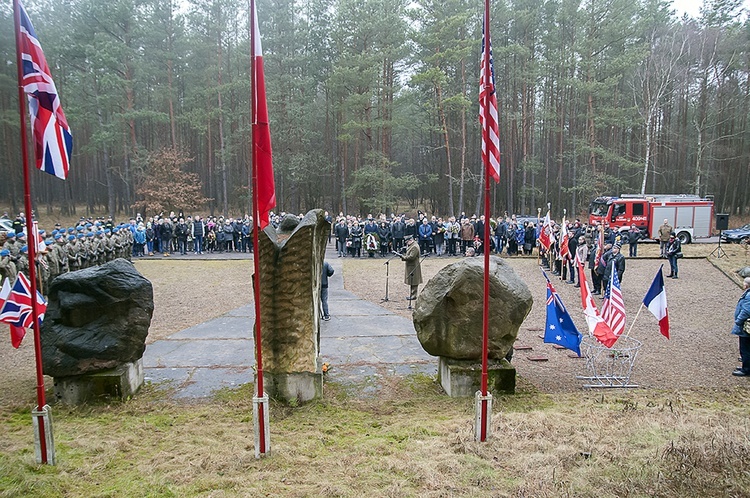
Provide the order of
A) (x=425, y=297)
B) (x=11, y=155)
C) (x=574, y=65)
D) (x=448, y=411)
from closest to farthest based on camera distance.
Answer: (x=448, y=411), (x=425, y=297), (x=574, y=65), (x=11, y=155)

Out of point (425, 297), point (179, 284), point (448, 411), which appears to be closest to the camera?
point (448, 411)

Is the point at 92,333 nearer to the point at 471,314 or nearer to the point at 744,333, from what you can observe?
the point at 471,314

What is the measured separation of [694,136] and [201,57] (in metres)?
38.2

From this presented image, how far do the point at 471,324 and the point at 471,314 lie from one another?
0.14m

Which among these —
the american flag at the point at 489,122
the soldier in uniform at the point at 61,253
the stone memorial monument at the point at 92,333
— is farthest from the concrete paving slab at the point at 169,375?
the soldier in uniform at the point at 61,253

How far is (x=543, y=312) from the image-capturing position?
12812 millimetres

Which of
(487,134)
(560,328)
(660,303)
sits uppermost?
(487,134)

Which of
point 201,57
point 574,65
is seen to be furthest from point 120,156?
point 574,65

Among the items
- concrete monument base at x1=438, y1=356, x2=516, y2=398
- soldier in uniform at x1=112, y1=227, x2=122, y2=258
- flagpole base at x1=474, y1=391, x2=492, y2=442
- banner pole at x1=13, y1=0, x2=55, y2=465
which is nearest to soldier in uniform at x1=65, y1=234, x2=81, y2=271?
soldier in uniform at x1=112, y1=227, x2=122, y2=258

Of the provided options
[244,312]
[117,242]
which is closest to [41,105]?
[244,312]

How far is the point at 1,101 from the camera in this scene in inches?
1387

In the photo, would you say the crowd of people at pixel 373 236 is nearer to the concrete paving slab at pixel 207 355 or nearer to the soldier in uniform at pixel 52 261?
the soldier in uniform at pixel 52 261

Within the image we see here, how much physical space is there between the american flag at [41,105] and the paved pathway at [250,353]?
3700mm

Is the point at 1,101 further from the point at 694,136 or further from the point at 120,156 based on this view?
the point at 694,136
